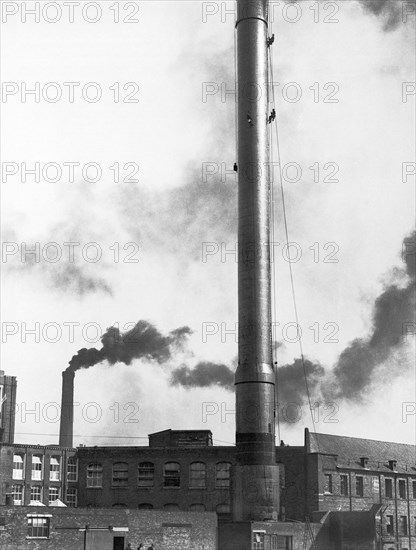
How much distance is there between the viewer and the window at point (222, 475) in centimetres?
5116

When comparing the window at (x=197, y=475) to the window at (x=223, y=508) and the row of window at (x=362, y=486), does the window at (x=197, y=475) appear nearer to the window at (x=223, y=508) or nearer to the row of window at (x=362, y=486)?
the window at (x=223, y=508)

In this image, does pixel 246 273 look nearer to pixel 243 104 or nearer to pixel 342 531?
pixel 243 104

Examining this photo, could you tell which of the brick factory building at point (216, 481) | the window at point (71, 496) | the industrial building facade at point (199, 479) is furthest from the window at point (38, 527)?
the window at point (71, 496)

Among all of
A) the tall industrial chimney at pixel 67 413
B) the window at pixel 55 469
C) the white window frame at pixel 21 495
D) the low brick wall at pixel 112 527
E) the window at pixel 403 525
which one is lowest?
the window at pixel 403 525

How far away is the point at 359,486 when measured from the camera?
53.2 meters

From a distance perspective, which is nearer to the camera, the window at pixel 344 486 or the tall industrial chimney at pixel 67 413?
the window at pixel 344 486

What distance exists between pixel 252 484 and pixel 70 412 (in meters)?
21.1

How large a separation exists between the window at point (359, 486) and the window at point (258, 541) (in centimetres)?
1635

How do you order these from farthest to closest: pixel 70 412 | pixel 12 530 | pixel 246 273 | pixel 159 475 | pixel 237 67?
pixel 70 412, pixel 159 475, pixel 237 67, pixel 246 273, pixel 12 530

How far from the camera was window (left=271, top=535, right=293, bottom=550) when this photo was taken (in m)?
39.0

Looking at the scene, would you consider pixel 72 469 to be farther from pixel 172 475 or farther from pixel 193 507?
pixel 193 507

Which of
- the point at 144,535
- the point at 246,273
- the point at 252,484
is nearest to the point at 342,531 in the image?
the point at 252,484

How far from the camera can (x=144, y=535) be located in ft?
125

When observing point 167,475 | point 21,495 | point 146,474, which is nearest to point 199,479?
point 167,475
